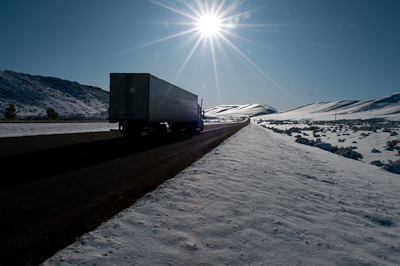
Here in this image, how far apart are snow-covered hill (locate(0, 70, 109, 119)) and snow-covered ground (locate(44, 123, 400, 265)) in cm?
7292

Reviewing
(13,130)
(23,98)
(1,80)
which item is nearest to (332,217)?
(13,130)

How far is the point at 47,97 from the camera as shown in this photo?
8619 cm

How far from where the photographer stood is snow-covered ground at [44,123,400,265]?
2367 mm

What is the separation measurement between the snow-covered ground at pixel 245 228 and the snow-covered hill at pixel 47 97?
72.9 metres

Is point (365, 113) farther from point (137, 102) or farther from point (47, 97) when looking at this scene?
point (47, 97)

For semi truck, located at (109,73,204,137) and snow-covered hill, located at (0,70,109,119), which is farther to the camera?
snow-covered hill, located at (0,70,109,119)

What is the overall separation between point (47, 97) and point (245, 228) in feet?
349

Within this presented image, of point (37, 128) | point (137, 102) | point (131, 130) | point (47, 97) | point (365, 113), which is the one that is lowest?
point (37, 128)

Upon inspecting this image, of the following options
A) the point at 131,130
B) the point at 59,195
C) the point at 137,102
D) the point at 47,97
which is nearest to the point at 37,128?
the point at 131,130

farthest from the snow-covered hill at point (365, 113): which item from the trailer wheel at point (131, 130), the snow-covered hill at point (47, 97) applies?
the snow-covered hill at point (47, 97)

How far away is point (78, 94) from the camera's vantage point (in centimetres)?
10331

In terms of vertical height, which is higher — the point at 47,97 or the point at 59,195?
the point at 47,97

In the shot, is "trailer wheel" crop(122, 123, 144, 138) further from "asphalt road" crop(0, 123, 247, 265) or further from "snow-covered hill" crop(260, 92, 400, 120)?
"snow-covered hill" crop(260, 92, 400, 120)

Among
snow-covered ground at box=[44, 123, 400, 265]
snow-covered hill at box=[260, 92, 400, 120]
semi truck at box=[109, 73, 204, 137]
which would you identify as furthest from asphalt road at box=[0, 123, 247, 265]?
snow-covered hill at box=[260, 92, 400, 120]
